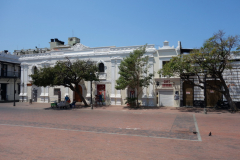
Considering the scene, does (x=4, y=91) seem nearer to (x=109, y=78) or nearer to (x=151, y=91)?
(x=109, y=78)

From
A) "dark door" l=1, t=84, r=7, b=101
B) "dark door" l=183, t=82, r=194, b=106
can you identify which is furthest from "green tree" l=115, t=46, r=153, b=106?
"dark door" l=1, t=84, r=7, b=101

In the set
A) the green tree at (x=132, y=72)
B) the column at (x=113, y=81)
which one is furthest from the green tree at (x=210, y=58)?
the column at (x=113, y=81)

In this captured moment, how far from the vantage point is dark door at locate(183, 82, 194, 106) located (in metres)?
22.5

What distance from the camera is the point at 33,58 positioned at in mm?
29844

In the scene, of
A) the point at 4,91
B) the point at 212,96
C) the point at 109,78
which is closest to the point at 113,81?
the point at 109,78

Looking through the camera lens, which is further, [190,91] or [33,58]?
[33,58]

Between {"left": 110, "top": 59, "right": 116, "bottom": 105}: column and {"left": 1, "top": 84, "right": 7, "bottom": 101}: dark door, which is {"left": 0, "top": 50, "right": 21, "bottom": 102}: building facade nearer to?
{"left": 1, "top": 84, "right": 7, "bottom": 101}: dark door

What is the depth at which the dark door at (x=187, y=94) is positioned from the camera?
73.8ft

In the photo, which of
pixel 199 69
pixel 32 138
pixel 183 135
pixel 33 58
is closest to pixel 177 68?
pixel 199 69

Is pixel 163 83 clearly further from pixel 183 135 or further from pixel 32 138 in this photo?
pixel 32 138

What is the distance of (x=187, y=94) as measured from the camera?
2266cm

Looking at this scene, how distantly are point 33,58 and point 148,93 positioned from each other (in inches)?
712

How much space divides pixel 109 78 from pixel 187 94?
9.70 m

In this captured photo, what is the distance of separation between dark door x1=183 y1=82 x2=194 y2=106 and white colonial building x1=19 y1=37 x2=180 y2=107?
713mm
